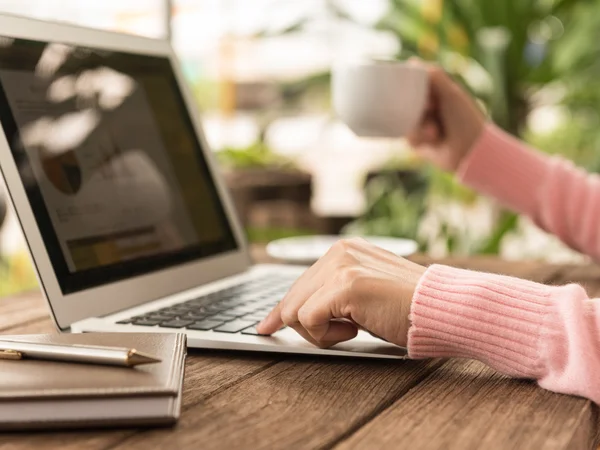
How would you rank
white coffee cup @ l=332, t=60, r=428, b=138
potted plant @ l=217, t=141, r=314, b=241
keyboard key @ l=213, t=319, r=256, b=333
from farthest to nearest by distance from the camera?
potted plant @ l=217, t=141, r=314, b=241 → white coffee cup @ l=332, t=60, r=428, b=138 → keyboard key @ l=213, t=319, r=256, b=333

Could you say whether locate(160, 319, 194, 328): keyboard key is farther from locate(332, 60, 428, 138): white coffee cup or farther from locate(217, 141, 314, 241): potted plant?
locate(217, 141, 314, 241): potted plant

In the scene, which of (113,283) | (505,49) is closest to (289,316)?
(113,283)

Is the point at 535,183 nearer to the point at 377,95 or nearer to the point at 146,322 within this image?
the point at 377,95

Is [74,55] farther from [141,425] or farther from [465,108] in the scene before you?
[465,108]

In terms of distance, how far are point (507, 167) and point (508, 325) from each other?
2.17ft

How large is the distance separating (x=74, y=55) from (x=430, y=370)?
0.51 m

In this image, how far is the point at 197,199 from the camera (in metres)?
0.95

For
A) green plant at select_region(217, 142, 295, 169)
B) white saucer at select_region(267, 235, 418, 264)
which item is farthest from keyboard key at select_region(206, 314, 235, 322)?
green plant at select_region(217, 142, 295, 169)

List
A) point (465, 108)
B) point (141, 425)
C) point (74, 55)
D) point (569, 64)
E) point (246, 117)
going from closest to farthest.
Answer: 1. point (141, 425)
2. point (74, 55)
3. point (465, 108)
4. point (569, 64)
5. point (246, 117)

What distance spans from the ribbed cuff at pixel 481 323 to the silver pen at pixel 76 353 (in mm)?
217

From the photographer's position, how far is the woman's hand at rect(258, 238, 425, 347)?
58 cm

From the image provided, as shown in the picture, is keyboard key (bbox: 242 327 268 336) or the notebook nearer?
the notebook

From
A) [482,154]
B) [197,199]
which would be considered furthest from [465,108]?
[197,199]

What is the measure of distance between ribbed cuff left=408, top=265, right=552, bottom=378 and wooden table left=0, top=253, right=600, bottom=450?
0.02 meters
